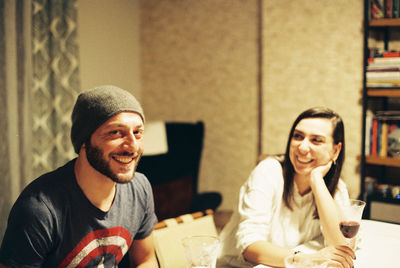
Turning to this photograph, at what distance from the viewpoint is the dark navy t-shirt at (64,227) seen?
1.07 meters

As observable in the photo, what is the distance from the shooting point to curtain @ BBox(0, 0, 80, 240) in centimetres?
215

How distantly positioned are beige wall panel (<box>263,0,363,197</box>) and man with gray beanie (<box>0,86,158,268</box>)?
1980mm

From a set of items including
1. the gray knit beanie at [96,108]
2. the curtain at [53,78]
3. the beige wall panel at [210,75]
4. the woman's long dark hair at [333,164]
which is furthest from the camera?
the beige wall panel at [210,75]

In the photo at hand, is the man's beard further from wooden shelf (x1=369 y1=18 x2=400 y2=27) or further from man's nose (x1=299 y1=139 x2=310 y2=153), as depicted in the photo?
wooden shelf (x1=369 y1=18 x2=400 y2=27)

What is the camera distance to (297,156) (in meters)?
1.63

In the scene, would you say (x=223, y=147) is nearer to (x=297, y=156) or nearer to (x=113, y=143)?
(x=297, y=156)

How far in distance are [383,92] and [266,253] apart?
5.78ft

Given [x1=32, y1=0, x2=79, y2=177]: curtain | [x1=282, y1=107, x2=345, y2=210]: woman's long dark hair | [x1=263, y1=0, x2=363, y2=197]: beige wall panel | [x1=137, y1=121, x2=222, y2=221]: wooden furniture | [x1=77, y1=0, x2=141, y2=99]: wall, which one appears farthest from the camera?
[x1=77, y1=0, x2=141, y2=99]: wall

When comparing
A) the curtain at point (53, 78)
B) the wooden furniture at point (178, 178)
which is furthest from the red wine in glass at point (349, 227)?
the curtain at point (53, 78)

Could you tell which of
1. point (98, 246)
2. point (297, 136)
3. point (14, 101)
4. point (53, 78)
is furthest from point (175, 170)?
point (98, 246)

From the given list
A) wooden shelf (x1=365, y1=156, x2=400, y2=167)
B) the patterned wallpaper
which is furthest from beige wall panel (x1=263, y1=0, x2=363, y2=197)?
wooden shelf (x1=365, y1=156, x2=400, y2=167)

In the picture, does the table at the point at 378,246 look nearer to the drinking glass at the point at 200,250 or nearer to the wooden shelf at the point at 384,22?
the drinking glass at the point at 200,250

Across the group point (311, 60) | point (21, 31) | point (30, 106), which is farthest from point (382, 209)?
point (21, 31)

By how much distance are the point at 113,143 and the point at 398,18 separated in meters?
2.27
